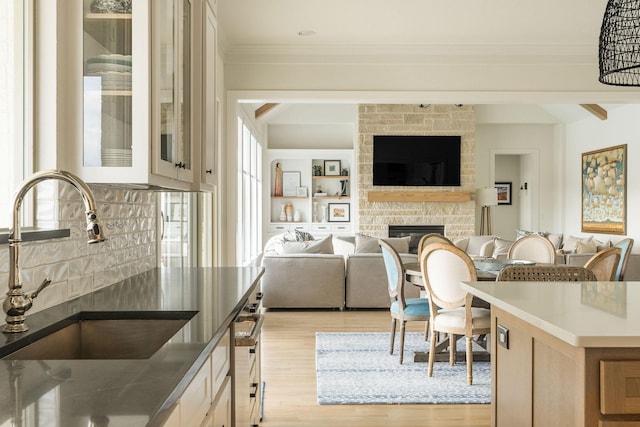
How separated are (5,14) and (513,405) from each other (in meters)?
2.18

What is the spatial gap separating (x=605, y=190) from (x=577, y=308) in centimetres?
834

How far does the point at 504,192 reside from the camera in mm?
11820

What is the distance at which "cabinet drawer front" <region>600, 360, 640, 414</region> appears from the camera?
1.50m

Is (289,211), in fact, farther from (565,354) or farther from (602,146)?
(565,354)

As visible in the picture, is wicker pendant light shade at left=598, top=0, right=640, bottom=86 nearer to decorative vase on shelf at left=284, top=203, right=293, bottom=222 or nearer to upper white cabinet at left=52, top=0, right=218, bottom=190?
upper white cabinet at left=52, top=0, right=218, bottom=190

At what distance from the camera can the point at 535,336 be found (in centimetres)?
188

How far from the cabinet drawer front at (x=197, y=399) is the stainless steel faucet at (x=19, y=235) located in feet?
1.35

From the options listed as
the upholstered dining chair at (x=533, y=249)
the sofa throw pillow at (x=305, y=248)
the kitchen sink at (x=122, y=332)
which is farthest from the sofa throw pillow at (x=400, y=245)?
the kitchen sink at (x=122, y=332)

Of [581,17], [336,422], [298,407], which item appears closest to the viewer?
[336,422]

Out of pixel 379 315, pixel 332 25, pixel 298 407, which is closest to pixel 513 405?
pixel 298 407

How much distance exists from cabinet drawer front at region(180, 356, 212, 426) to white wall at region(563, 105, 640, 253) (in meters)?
8.46

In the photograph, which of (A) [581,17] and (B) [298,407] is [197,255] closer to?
(B) [298,407]

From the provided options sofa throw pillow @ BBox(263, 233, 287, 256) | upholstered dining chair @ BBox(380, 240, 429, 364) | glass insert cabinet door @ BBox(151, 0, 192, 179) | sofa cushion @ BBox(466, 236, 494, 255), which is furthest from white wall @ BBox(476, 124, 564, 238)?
glass insert cabinet door @ BBox(151, 0, 192, 179)

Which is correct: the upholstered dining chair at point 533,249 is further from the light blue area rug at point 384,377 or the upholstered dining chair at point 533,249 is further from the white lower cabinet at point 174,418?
the white lower cabinet at point 174,418
